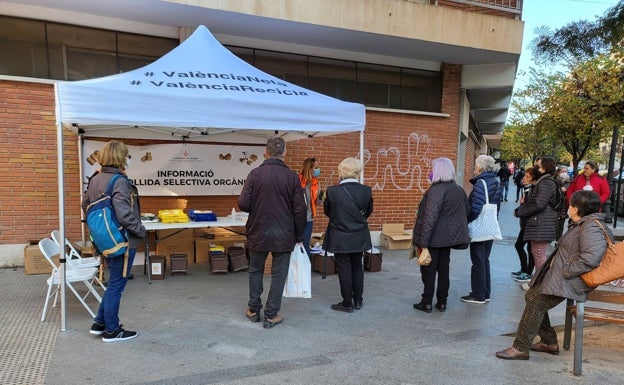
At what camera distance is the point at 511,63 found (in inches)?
344

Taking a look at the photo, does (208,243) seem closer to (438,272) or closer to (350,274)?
(350,274)

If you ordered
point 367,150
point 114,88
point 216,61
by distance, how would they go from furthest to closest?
point 367,150 → point 216,61 → point 114,88

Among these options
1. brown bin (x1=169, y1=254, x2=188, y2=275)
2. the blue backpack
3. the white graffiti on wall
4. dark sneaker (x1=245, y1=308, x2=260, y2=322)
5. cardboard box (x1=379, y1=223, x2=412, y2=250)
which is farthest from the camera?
the white graffiti on wall

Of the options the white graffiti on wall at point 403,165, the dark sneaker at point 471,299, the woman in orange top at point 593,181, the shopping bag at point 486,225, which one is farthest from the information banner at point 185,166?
the woman in orange top at point 593,181

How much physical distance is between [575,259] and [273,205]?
2.53 metres

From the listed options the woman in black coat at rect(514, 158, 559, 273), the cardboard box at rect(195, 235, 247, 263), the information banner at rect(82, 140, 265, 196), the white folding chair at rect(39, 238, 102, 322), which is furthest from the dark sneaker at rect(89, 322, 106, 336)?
the woman in black coat at rect(514, 158, 559, 273)

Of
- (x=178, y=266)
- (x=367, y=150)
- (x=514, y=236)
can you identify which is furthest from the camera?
(x=514, y=236)

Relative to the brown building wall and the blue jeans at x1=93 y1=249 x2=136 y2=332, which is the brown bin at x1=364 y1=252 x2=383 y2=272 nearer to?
the brown building wall

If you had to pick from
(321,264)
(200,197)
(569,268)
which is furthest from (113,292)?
(569,268)

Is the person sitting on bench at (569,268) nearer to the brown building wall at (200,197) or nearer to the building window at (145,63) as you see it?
the brown building wall at (200,197)

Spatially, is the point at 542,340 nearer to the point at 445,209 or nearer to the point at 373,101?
the point at 445,209

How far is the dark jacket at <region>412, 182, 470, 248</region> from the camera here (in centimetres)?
442

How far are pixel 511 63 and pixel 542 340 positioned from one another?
673 centimetres

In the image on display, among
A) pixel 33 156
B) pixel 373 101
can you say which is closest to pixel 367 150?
pixel 373 101
